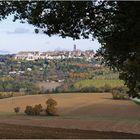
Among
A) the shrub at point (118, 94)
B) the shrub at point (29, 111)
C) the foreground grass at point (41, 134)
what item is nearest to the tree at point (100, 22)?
the foreground grass at point (41, 134)

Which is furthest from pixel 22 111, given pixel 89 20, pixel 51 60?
pixel 51 60

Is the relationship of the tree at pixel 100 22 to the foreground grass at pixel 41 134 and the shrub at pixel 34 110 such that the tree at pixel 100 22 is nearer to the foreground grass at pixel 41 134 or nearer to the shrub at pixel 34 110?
the foreground grass at pixel 41 134

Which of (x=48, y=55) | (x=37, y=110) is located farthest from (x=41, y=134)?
(x=48, y=55)

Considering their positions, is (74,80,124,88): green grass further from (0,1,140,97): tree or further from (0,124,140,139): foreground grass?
(0,1,140,97): tree

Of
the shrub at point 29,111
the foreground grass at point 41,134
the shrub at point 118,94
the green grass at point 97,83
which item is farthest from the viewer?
the green grass at point 97,83

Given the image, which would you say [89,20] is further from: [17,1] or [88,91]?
[88,91]

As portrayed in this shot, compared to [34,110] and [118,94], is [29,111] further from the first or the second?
[118,94]

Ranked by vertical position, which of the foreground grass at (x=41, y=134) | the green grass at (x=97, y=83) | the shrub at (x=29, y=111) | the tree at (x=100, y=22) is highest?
the tree at (x=100, y=22)

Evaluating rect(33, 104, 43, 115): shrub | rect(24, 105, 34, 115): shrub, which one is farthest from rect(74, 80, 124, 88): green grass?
rect(24, 105, 34, 115): shrub

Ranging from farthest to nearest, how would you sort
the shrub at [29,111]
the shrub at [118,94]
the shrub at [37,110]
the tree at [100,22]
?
the shrub at [118,94] < the shrub at [37,110] < the shrub at [29,111] < the tree at [100,22]
